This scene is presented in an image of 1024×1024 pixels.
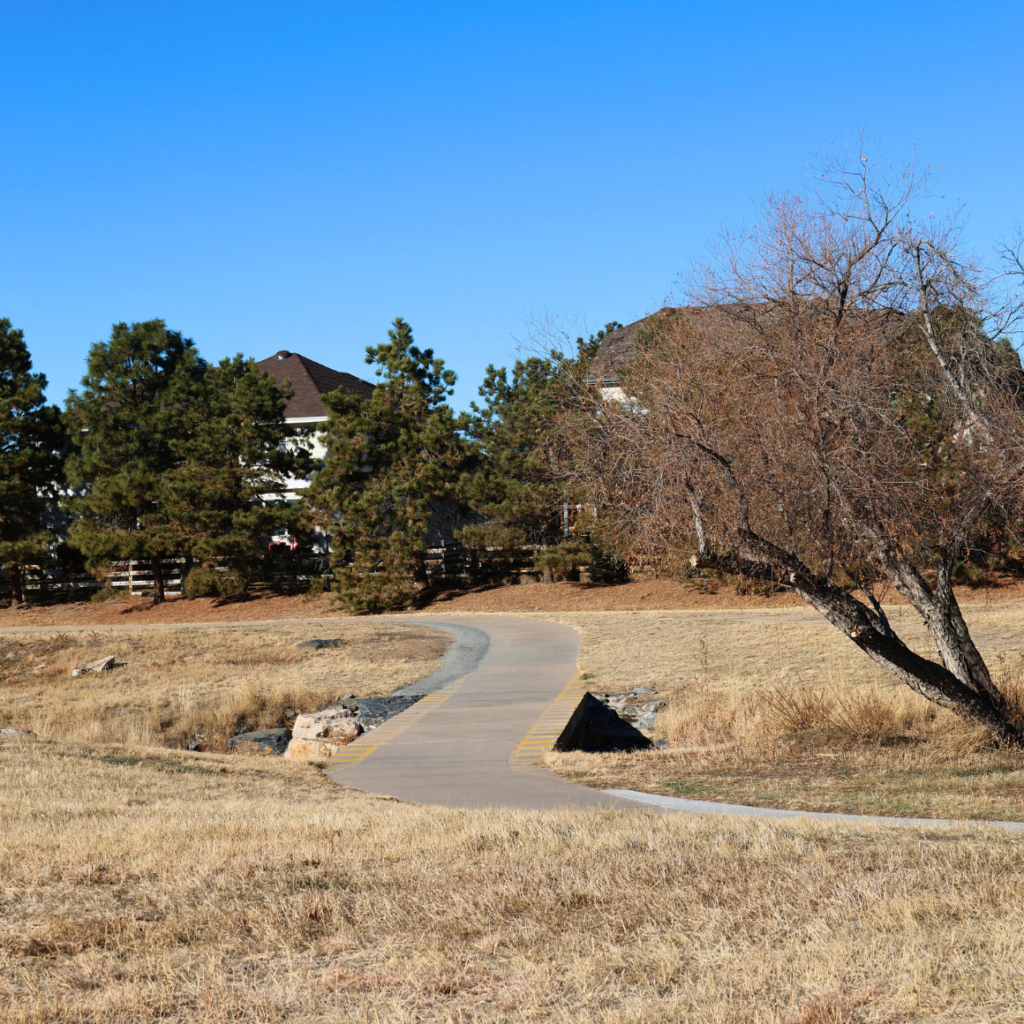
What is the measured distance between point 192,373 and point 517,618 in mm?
16822

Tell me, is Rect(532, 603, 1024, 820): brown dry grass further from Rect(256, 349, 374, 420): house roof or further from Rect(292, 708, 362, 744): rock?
Rect(256, 349, 374, 420): house roof

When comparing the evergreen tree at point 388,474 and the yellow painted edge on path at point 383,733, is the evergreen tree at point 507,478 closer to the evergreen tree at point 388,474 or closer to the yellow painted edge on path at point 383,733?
the evergreen tree at point 388,474

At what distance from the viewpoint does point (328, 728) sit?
14359mm

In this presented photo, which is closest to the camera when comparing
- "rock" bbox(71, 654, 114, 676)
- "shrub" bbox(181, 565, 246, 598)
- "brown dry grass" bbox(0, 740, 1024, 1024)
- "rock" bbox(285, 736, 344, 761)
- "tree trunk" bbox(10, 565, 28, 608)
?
"brown dry grass" bbox(0, 740, 1024, 1024)

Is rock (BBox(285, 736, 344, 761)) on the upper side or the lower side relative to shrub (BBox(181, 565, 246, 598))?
lower

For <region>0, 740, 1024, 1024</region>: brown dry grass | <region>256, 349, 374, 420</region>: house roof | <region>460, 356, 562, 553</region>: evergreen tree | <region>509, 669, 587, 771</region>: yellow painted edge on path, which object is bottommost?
<region>509, 669, 587, 771</region>: yellow painted edge on path

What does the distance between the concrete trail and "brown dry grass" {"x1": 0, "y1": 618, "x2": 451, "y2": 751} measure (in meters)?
2.50

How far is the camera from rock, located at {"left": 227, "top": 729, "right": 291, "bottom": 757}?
15148mm

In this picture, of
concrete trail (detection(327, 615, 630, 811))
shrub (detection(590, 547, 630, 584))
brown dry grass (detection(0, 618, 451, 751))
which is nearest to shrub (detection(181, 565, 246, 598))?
brown dry grass (detection(0, 618, 451, 751))

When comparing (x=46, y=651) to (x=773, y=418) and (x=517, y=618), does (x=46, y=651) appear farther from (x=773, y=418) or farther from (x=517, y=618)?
(x=773, y=418)

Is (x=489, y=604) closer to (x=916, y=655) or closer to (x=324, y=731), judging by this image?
(x=324, y=731)

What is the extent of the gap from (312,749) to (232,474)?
905 inches

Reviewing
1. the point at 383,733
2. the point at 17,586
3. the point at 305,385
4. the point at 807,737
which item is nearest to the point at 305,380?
the point at 305,385

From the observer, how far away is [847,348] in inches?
471
